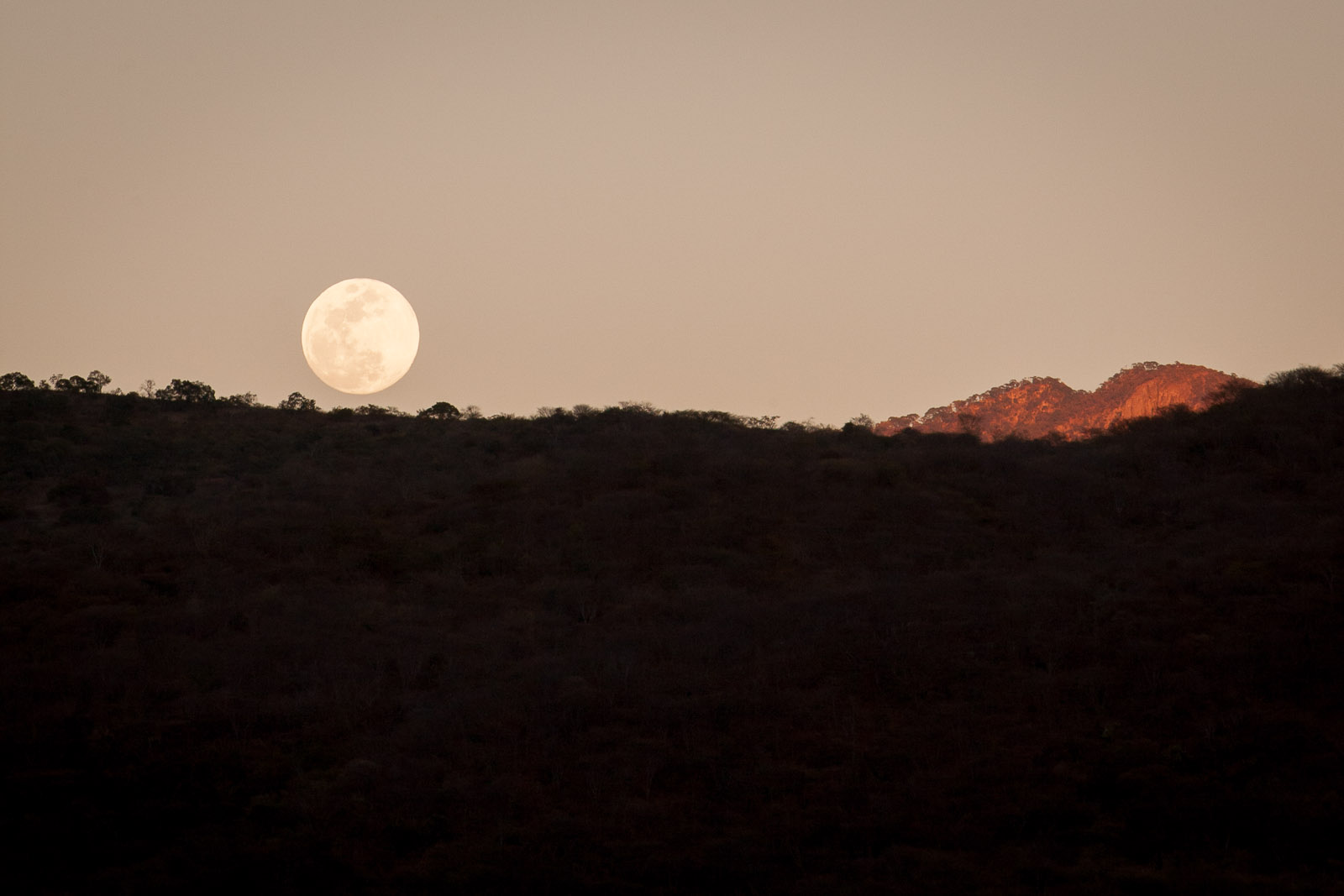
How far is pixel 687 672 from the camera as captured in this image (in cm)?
1989

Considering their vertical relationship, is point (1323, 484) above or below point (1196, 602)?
above

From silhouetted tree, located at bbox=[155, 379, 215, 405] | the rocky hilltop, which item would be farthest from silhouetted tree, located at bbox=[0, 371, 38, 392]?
the rocky hilltop

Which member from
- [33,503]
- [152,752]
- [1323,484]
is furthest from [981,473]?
[33,503]

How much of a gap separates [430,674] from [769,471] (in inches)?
704

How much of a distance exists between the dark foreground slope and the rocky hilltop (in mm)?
19881

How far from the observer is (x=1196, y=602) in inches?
840

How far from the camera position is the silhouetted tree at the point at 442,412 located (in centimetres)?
4872

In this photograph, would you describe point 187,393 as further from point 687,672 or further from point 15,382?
point 687,672

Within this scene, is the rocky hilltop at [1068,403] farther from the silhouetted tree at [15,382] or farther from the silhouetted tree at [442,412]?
the silhouetted tree at [15,382]

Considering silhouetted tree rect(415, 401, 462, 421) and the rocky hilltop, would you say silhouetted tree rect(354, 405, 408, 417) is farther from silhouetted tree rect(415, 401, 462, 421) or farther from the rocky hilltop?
the rocky hilltop

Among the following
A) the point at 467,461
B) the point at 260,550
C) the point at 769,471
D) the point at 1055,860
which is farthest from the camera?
the point at 467,461

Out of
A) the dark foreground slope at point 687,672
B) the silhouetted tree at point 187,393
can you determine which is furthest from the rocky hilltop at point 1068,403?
the silhouetted tree at point 187,393

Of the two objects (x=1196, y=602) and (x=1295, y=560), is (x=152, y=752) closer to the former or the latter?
(x=1196, y=602)

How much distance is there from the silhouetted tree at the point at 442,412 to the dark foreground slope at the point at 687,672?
11.7m
